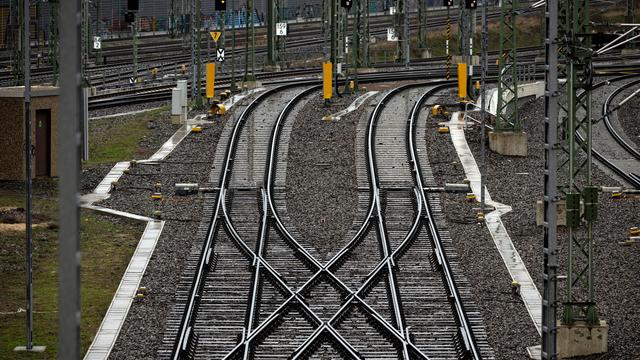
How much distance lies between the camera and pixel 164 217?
92.9 feet

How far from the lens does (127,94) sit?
52.4m

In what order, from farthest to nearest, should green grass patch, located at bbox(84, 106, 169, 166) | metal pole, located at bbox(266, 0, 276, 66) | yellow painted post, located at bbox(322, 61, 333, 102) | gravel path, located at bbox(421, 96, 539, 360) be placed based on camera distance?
metal pole, located at bbox(266, 0, 276, 66)
yellow painted post, located at bbox(322, 61, 333, 102)
green grass patch, located at bbox(84, 106, 169, 166)
gravel path, located at bbox(421, 96, 539, 360)

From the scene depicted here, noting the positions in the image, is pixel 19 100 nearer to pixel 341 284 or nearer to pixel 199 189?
pixel 199 189

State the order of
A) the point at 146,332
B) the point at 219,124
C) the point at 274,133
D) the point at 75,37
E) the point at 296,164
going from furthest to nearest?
the point at 219,124 < the point at 274,133 < the point at 296,164 < the point at 146,332 < the point at 75,37

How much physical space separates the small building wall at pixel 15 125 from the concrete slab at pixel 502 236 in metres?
10.8

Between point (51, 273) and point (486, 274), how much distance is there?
310 inches

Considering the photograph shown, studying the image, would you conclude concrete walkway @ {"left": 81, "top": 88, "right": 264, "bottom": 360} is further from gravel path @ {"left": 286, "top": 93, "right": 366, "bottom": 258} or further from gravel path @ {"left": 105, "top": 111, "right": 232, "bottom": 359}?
gravel path @ {"left": 286, "top": 93, "right": 366, "bottom": 258}

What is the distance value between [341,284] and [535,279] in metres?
3.44

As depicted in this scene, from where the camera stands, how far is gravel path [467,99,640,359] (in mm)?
19969

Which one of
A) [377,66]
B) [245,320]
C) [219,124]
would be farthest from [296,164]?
[377,66]

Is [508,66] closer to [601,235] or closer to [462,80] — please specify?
[462,80]

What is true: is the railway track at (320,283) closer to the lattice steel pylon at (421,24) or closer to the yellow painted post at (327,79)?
the yellow painted post at (327,79)

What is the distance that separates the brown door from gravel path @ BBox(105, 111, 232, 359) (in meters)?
1.97

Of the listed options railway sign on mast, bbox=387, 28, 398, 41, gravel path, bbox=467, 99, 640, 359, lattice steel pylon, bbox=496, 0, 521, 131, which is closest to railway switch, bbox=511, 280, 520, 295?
gravel path, bbox=467, 99, 640, 359
